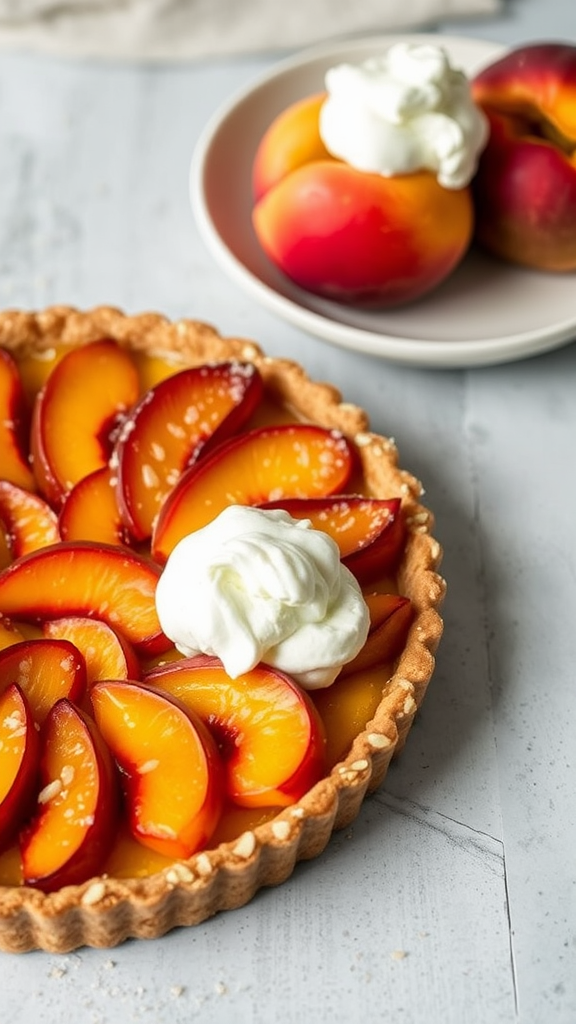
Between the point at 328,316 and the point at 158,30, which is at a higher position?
the point at 158,30

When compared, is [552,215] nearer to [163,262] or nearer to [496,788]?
[163,262]

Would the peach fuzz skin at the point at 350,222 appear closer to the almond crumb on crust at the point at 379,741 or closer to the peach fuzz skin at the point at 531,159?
the peach fuzz skin at the point at 531,159

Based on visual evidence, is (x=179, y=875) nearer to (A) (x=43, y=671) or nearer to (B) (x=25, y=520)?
(A) (x=43, y=671)

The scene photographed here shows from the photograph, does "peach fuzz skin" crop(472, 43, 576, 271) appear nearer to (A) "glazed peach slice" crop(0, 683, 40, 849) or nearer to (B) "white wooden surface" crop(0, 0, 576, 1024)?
(B) "white wooden surface" crop(0, 0, 576, 1024)

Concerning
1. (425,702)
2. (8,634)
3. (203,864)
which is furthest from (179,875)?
(425,702)

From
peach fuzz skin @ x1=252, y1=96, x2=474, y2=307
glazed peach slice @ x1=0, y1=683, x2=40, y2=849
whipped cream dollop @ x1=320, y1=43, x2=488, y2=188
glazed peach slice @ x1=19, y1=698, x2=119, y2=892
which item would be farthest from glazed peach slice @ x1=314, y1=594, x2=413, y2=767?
whipped cream dollop @ x1=320, y1=43, x2=488, y2=188

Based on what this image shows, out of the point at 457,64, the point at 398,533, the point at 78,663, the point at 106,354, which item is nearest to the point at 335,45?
the point at 457,64
